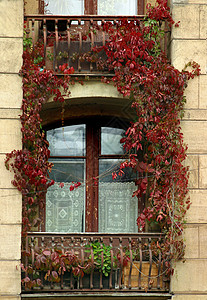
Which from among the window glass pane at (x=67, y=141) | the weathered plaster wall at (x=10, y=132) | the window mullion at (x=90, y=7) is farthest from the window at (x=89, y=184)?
the window mullion at (x=90, y=7)

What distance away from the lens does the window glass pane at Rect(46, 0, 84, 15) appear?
13.1 metres

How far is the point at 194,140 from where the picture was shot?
11.8 m

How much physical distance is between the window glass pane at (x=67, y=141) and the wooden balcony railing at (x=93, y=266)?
190cm

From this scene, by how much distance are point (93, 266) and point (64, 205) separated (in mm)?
1707

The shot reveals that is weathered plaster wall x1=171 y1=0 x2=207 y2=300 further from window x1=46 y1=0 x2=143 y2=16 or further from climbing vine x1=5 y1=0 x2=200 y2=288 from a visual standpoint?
window x1=46 y1=0 x2=143 y2=16

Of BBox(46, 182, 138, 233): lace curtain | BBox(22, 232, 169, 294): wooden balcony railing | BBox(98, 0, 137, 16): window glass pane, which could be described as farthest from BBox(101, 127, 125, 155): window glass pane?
BBox(98, 0, 137, 16): window glass pane

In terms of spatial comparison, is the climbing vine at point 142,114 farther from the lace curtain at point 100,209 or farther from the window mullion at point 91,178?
the window mullion at point 91,178

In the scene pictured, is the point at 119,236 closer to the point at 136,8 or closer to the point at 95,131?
the point at 95,131

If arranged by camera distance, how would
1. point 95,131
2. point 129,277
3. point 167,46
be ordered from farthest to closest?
point 95,131
point 167,46
point 129,277

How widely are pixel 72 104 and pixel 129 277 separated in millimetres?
3432

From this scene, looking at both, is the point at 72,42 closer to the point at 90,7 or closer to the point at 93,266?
the point at 90,7

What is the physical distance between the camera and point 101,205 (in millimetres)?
12836

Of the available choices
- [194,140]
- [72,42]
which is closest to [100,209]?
[194,140]

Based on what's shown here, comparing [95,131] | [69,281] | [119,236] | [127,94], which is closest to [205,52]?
[127,94]
